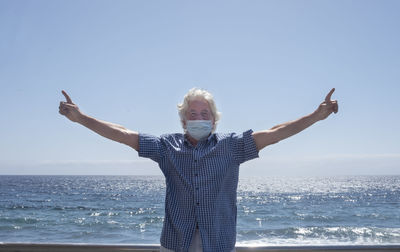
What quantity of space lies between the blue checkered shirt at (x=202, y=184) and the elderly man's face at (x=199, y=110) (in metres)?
0.10

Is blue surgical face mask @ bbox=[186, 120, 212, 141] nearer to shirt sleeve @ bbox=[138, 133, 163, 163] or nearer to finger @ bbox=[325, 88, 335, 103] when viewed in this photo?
shirt sleeve @ bbox=[138, 133, 163, 163]

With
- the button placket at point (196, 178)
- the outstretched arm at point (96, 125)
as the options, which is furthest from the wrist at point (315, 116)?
the outstretched arm at point (96, 125)

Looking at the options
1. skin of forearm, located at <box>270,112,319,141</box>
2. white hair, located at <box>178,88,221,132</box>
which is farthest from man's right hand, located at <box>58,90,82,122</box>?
skin of forearm, located at <box>270,112,319,141</box>

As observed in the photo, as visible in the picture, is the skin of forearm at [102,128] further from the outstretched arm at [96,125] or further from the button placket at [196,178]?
the button placket at [196,178]

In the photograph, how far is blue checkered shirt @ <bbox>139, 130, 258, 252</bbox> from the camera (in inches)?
67.5

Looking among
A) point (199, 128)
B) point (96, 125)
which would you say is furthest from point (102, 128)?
point (199, 128)

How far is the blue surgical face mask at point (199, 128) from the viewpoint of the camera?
184 cm

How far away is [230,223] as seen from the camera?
69.9 inches

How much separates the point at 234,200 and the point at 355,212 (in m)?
24.8

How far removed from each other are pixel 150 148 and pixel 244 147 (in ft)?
1.45

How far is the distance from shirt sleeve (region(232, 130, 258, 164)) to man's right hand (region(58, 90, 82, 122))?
29.3 inches

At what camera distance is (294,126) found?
5.86 feet

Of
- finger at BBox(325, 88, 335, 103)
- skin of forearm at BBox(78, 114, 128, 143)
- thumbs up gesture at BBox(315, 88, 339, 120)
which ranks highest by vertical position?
finger at BBox(325, 88, 335, 103)

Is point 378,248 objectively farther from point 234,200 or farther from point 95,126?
→ point 95,126
